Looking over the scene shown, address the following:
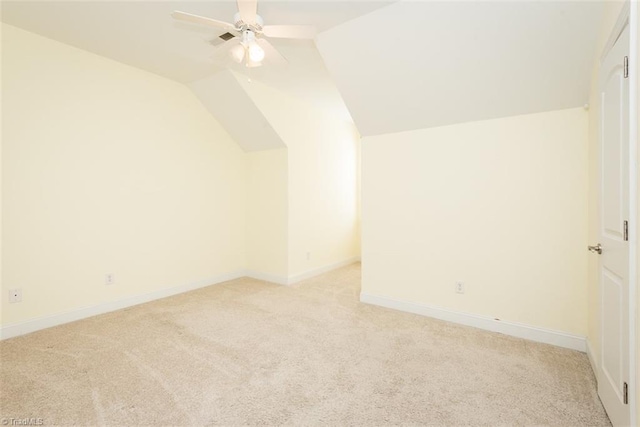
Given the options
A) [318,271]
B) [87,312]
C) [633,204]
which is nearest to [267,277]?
[318,271]

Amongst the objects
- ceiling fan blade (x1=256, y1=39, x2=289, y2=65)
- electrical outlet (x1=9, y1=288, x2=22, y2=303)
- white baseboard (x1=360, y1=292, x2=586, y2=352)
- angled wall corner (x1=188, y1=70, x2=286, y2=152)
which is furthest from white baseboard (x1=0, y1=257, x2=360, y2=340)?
ceiling fan blade (x1=256, y1=39, x2=289, y2=65)

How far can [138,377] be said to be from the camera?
6.43 feet

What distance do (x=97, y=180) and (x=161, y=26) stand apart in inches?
67.6

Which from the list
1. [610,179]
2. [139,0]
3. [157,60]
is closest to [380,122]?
[610,179]

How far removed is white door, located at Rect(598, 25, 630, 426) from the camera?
1.37 metres

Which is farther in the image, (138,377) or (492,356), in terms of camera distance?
(492,356)

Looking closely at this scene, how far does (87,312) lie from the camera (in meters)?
2.98

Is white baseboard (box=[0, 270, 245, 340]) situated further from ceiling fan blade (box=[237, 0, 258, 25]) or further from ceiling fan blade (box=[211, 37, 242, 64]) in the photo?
ceiling fan blade (box=[237, 0, 258, 25])

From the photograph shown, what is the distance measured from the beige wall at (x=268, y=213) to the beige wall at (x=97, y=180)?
0.48m

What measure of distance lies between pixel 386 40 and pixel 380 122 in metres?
0.89

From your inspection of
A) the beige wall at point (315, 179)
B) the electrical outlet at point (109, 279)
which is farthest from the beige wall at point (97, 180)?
the beige wall at point (315, 179)

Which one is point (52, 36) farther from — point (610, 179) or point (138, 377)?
point (610, 179)

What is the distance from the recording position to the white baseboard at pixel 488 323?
92.3 inches

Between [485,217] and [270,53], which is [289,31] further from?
[485,217]
